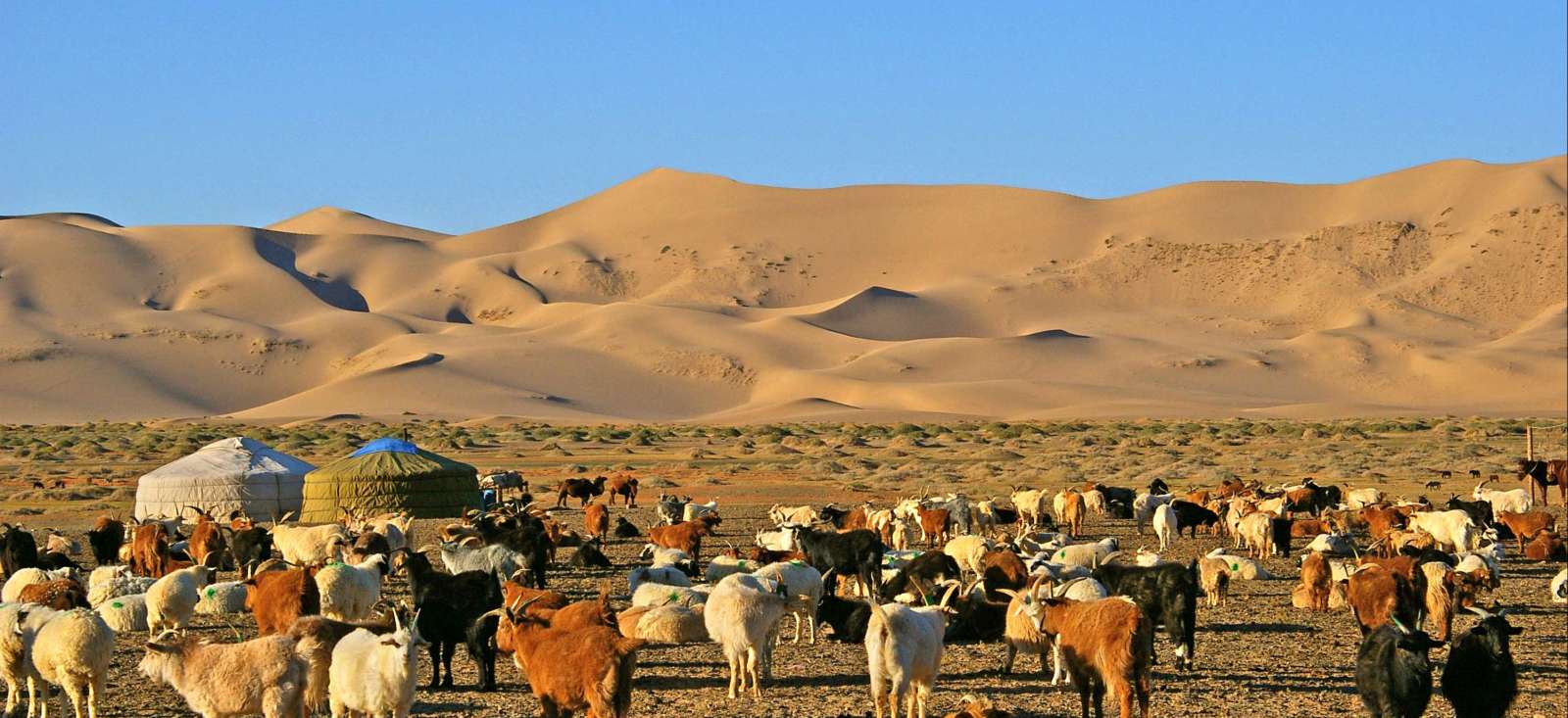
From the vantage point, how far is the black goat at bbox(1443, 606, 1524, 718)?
12.8 metres

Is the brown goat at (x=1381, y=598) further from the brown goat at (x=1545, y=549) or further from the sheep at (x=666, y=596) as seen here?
the brown goat at (x=1545, y=549)

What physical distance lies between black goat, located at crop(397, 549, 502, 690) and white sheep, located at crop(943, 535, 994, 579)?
6.66m

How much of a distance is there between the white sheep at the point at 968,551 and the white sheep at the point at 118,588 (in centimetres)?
966

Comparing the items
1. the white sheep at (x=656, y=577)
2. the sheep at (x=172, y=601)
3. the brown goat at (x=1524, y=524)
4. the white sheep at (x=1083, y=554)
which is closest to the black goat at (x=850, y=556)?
the white sheep at (x=656, y=577)

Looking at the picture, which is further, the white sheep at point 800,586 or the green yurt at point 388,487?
the green yurt at point 388,487

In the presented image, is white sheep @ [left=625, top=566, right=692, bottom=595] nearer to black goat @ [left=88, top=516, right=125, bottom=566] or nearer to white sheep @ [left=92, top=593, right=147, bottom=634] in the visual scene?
white sheep @ [left=92, top=593, right=147, bottom=634]

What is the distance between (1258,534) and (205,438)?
194ft

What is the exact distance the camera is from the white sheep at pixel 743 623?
14508 millimetres

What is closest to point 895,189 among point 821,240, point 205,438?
point 821,240

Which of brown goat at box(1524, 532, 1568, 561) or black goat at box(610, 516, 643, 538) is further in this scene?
black goat at box(610, 516, 643, 538)

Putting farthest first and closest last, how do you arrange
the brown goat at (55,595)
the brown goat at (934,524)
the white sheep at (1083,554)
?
the brown goat at (934,524)
the white sheep at (1083,554)
the brown goat at (55,595)

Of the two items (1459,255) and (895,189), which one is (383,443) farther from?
(895,189)

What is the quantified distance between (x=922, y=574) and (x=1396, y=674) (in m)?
7.22

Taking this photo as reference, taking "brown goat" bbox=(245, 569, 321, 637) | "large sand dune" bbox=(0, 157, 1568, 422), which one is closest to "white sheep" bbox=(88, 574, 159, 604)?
"brown goat" bbox=(245, 569, 321, 637)
